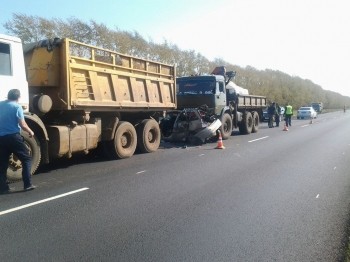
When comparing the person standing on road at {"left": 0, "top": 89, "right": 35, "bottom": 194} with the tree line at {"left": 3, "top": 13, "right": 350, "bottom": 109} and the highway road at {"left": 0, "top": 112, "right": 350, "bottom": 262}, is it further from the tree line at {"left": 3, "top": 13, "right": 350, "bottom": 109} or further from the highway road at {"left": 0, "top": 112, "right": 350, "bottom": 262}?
the tree line at {"left": 3, "top": 13, "right": 350, "bottom": 109}

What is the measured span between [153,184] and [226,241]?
9.77 feet

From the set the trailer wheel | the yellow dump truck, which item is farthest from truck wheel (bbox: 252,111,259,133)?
the yellow dump truck

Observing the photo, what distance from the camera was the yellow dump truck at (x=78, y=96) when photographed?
7172 mm

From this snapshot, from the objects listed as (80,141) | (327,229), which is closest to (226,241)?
(327,229)

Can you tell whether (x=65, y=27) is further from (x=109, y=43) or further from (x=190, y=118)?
(x=190, y=118)

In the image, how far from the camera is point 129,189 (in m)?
6.44

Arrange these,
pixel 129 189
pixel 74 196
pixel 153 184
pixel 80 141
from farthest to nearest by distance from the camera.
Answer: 1. pixel 80 141
2. pixel 153 184
3. pixel 129 189
4. pixel 74 196

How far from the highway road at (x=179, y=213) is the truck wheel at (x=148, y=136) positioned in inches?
90.2

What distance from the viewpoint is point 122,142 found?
1041 centimetres

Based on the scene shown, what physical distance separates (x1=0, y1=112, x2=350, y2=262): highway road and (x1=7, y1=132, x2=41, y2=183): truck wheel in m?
0.19

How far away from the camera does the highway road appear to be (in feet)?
12.5

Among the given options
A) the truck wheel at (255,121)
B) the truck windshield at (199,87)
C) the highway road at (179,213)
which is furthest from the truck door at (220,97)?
the highway road at (179,213)

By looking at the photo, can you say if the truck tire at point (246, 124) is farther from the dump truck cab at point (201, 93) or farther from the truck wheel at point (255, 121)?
the dump truck cab at point (201, 93)

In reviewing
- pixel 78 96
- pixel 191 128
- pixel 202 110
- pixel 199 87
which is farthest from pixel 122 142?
pixel 199 87
